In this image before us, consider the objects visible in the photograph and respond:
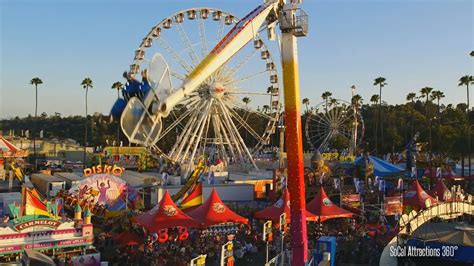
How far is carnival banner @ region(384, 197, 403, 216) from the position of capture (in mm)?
22156

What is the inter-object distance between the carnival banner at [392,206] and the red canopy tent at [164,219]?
363 inches

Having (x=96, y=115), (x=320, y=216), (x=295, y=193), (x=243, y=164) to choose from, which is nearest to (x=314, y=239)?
Answer: (x=320, y=216)

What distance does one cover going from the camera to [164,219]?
18.4 m

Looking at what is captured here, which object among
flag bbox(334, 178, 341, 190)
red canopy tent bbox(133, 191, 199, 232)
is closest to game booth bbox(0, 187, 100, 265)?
red canopy tent bbox(133, 191, 199, 232)

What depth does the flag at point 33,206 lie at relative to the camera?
15758mm

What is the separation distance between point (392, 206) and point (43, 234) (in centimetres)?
1538

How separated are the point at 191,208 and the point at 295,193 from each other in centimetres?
1090

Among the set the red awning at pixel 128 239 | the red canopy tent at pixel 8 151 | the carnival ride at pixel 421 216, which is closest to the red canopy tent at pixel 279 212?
the red awning at pixel 128 239

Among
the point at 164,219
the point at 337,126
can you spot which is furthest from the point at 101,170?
the point at 337,126

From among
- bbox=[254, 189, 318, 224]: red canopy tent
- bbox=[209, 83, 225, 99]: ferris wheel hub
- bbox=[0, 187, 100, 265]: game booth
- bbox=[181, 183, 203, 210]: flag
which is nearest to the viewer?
bbox=[0, 187, 100, 265]: game booth

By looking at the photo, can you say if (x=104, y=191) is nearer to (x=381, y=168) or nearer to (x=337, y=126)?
(x=381, y=168)

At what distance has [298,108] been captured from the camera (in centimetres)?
1289

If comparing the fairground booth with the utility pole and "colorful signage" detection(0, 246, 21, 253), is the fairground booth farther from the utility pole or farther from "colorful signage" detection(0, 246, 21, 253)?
the utility pole

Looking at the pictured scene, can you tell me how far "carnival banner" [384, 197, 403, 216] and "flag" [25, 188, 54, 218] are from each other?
14.7 m
